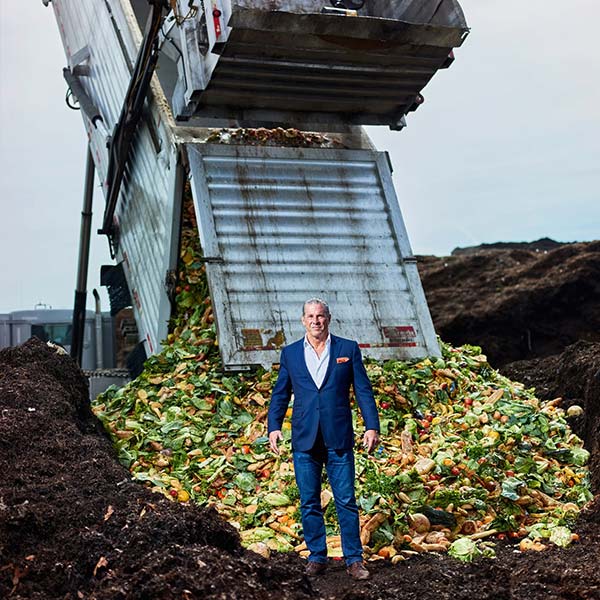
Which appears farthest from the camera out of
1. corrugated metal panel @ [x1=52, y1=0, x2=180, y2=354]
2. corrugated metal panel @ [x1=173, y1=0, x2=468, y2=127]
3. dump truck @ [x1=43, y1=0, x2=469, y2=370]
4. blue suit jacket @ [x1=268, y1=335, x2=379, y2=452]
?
corrugated metal panel @ [x1=52, y1=0, x2=180, y2=354]

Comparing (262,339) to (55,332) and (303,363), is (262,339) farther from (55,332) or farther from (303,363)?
(55,332)

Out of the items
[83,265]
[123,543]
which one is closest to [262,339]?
[123,543]

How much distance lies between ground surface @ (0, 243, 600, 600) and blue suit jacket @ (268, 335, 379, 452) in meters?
0.69

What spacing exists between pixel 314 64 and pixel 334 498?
4.09 meters

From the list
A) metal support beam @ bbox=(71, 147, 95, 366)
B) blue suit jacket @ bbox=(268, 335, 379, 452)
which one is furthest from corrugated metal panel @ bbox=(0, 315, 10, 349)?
blue suit jacket @ bbox=(268, 335, 379, 452)

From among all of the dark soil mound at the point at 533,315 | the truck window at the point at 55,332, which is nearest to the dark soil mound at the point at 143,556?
the truck window at the point at 55,332

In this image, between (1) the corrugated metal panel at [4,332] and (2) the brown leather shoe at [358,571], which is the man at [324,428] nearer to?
(2) the brown leather shoe at [358,571]

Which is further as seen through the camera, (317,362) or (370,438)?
(317,362)

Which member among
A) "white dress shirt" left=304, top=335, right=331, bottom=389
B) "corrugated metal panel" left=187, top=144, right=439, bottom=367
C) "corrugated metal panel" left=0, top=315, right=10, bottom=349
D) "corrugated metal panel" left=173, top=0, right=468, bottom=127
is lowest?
"white dress shirt" left=304, top=335, right=331, bottom=389

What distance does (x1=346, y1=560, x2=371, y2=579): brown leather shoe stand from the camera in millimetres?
5113

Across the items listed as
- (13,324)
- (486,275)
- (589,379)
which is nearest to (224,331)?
(589,379)

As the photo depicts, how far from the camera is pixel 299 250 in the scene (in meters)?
8.61

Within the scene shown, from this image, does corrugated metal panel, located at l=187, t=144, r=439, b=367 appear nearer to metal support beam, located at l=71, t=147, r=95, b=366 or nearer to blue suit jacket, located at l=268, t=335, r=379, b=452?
blue suit jacket, located at l=268, t=335, r=379, b=452

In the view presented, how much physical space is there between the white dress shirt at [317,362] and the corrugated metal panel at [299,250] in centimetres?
258
